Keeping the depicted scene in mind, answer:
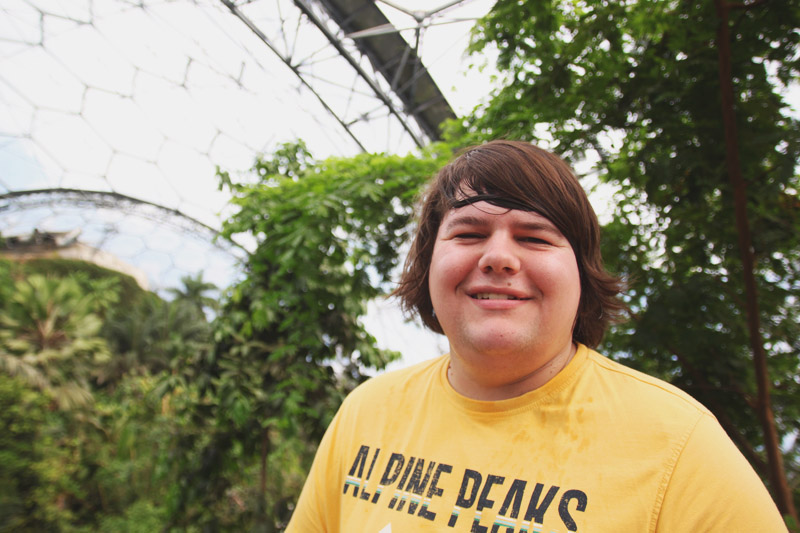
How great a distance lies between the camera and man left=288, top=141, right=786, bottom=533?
78cm

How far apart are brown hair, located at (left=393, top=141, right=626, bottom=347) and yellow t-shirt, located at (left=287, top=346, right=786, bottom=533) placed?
0.20 m

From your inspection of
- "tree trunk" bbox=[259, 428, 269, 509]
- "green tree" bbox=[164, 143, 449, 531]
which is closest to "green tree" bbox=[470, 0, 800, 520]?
"green tree" bbox=[164, 143, 449, 531]

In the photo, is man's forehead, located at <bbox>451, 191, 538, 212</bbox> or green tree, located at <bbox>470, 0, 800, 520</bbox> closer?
man's forehead, located at <bbox>451, 191, 538, 212</bbox>

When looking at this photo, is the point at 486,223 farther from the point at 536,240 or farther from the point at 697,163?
the point at 697,163

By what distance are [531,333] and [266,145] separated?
11144 mm

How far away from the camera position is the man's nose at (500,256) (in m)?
0.94

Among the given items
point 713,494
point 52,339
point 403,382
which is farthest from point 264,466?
point 52,339

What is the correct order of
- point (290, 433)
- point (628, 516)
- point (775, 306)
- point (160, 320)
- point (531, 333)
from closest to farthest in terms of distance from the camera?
point (628, 516) < point (531, 333) < point (775, 306) < point (290, 433) < point (160, 320)

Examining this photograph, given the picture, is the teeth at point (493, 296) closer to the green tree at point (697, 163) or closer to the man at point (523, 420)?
the man at point (523, 420)

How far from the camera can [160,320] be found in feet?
63.0

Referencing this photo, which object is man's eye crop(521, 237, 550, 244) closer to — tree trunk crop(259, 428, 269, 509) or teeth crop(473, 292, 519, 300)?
teeth crop(473, 292, 519, 300)

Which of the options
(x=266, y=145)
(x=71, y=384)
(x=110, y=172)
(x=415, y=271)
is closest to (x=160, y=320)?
(x=110, y=172)

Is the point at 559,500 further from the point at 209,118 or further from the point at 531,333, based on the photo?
the point at 209,118

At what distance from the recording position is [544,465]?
88 cm
